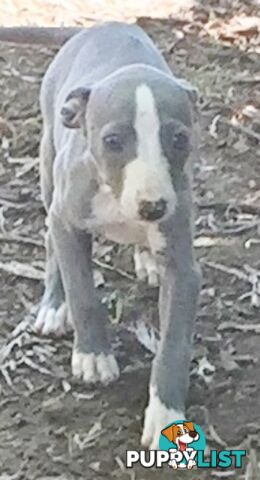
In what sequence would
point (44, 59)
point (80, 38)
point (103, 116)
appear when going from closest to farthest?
point (103, 116)
point (80, 38)
point (44, 59)

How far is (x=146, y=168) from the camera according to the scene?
3.25 m

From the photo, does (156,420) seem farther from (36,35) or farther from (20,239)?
(36,35)

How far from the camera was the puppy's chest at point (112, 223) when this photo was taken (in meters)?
3.55

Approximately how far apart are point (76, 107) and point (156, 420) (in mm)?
828

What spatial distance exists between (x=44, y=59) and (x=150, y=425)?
2.54 metres

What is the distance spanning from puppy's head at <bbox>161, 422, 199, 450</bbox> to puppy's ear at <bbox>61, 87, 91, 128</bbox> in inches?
32.0

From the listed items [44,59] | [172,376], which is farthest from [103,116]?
[44,59]

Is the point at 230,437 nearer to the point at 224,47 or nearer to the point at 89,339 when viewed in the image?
the point at 89,339

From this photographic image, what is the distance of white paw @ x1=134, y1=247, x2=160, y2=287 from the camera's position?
4.29 m

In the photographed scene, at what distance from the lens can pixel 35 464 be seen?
355 centimetres

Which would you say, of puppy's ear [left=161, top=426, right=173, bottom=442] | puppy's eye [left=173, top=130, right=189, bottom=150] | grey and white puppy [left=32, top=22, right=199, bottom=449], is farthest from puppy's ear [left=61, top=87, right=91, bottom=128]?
puppy's ear [left=161, top=426, right=173, bottom=442]

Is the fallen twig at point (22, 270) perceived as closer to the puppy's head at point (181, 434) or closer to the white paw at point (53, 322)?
the white paw at point (53, 322)
